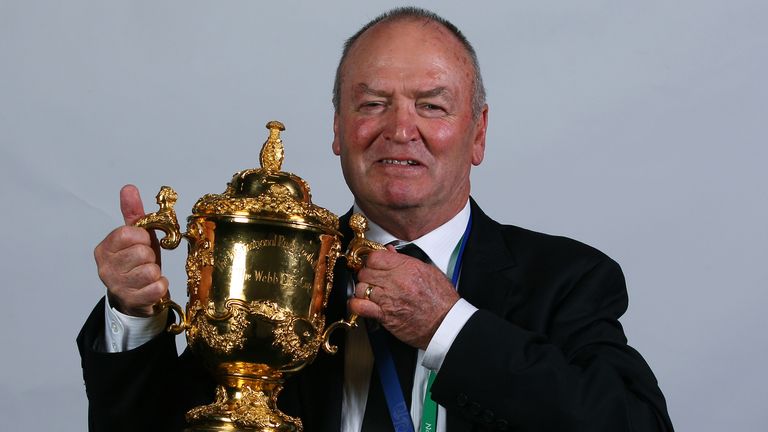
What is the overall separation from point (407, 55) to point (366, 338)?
0.73 meters

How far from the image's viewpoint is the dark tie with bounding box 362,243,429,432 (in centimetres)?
269

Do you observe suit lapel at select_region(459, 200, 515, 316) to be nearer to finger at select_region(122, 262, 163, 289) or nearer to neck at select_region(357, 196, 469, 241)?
neck at select_region(357, 196, 469, 241)

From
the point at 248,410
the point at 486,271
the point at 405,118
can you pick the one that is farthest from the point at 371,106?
the point at 248,410

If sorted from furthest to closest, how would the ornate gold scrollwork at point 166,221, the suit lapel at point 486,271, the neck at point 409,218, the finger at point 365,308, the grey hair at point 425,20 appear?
the grey hair at point 425,20 → the neck at point 409,218 → the suit lapel at point 486,271 → the finger at point 365,308 → the ornate gold scrollwork at point 166,221

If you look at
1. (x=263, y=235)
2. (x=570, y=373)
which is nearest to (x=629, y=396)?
(x=570, y=373)

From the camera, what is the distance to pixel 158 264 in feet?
8.18

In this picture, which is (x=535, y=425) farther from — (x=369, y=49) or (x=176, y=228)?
(x=369, y=49)

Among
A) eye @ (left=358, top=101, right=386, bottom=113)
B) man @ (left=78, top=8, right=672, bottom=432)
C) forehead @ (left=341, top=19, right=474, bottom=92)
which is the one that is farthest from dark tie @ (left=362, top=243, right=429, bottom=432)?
forehead @ (left=341, top=19, right=474, bottom=92)

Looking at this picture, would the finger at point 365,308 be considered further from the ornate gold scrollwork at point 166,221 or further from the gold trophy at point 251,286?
the ornate gold scrollwork at point 166,221

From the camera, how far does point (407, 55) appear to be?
9.57 ft

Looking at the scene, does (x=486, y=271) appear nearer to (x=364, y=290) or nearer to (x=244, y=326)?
(x=364, y=290)

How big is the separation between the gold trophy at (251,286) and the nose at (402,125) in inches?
17.0

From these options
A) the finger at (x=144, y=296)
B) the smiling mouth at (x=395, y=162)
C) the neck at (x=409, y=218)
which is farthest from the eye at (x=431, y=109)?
the finger at (x=144, y=296)

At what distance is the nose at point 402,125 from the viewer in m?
2.85
